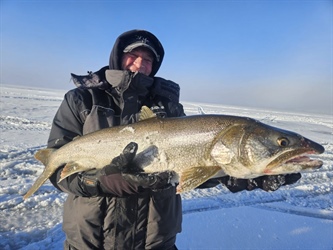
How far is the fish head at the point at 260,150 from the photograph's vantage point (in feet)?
7.14

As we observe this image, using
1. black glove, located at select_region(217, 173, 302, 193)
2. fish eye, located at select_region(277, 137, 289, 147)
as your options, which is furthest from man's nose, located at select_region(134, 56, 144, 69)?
fish eye, located at select_region(277, 137, 289, 147)

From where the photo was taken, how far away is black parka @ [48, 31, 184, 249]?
2.30m

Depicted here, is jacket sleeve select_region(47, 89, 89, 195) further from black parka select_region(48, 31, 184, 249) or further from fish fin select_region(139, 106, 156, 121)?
fish fin select_region(139, 106, 156, 121)

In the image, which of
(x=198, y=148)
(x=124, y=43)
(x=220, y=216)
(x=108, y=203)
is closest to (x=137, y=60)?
(x=124, y=43)

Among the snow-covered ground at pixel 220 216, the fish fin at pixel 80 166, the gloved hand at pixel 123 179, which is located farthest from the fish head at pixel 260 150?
the snow-covered ground at pixel 220 216

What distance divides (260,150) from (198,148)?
20.0 inches

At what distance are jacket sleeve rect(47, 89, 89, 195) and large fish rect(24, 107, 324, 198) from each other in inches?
3.1

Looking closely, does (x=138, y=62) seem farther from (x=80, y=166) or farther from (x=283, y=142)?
(x=283, y=142)

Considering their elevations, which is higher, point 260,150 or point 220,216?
point 260,150

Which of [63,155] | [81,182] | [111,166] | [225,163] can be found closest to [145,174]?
[111,166]

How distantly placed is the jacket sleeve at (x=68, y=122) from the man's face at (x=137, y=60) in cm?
69

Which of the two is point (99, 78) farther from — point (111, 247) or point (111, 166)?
point (111, 247)

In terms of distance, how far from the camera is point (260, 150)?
89.2 inches

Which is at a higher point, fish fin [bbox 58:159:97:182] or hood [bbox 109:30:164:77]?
hood [bbox 109:30:164:77]
